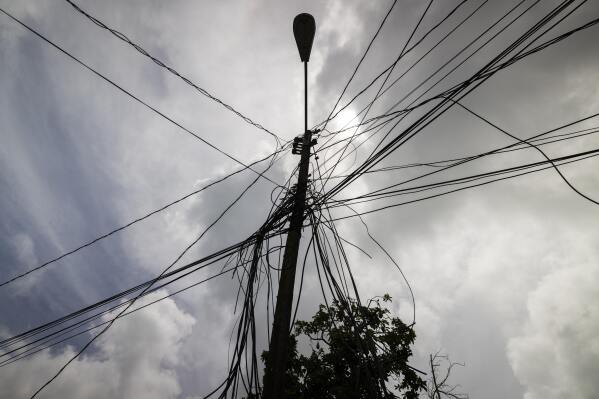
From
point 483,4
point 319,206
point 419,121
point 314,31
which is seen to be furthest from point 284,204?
point 483,4

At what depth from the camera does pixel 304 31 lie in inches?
125

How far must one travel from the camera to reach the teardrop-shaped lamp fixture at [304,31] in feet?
10.4

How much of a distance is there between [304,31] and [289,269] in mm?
2608

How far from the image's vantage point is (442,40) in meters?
2.99

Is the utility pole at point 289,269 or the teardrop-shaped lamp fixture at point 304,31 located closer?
the utility pole at point 289,269

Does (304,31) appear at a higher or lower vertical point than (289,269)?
higher

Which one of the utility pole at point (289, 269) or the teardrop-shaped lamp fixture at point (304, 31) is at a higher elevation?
the teardrop-shaped lamp fixture at point (304, 31)

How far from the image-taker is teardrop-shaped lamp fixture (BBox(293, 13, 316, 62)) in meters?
3.17

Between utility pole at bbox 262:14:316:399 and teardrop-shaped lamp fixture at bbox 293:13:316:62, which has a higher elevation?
teardrop-shaped lamp fixture at bbox 293:13:316:62

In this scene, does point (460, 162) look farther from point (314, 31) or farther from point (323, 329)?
point (323, 329)

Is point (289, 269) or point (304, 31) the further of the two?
point (304, 31)

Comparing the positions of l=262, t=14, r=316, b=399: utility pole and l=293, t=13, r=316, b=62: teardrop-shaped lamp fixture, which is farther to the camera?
l=293, t=13, r=316, b=62: teardrop-shaped lamp fixture

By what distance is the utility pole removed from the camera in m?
2.20

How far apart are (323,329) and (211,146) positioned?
6346 millimetres
